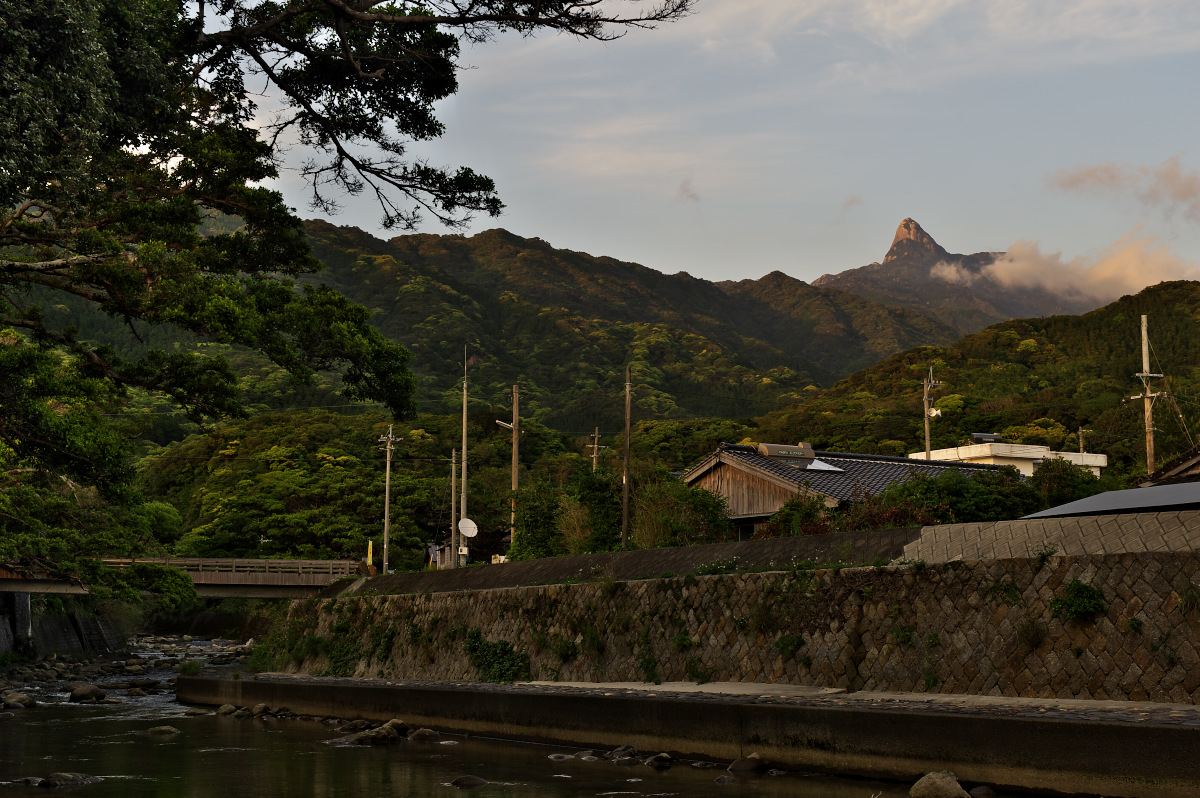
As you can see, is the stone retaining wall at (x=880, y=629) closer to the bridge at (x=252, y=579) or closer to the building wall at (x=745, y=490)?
the building wall at (x=745, y=490)

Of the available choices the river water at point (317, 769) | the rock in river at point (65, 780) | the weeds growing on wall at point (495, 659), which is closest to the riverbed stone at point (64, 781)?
the rock in river at point (65, 780)

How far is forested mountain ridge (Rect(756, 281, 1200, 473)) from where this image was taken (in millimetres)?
59719

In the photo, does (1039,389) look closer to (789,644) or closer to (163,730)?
(789,644)

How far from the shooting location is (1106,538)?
11.6 m

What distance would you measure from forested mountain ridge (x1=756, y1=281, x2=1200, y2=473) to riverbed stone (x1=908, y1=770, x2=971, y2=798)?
156ft

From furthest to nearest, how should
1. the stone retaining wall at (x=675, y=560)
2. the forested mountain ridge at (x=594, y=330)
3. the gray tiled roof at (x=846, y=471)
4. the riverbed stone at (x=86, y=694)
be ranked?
the forested mountain ridge at (x=594, y=330)
the riverbed stone at (x=86, y=694)
the gray tiled roof at (x=846, y=471)
the stone retaining wall at (x=675, y=560)

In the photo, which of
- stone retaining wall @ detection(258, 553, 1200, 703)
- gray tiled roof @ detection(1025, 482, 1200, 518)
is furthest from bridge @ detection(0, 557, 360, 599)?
gray tiled roof @ detection(1025, 482, 1200, 518)

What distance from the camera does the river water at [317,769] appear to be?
34.8ft

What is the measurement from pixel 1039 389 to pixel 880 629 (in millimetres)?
72700

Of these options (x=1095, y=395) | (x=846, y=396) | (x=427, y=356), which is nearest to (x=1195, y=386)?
(x=1095, y=395)

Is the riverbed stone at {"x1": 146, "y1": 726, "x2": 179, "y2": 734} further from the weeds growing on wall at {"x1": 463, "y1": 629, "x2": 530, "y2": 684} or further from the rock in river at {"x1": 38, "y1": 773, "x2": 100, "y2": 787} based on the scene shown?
the rock in river at {"x1": 38, "y1": 773, "x2": 100, "y2": 787}

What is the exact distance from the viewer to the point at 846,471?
28578 millimetres

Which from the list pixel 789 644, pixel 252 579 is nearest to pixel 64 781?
pixel 789 644

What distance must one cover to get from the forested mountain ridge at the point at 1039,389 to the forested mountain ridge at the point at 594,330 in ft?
67.0
